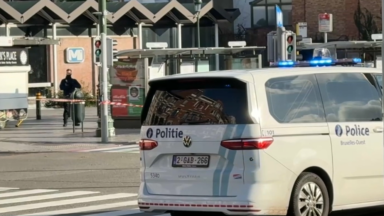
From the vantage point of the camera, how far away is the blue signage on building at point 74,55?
49.8m

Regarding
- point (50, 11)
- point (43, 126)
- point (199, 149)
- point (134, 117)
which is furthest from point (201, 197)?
point (50, 11)

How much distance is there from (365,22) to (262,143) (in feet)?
149

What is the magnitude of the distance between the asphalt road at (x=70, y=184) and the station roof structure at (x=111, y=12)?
2410 cm

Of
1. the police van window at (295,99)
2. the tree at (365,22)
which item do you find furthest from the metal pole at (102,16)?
the tree at (365,22)

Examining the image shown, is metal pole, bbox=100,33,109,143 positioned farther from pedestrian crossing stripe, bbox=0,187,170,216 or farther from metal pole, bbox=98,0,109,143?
pedestrian crossing stripe, bbox=0,187,170,216

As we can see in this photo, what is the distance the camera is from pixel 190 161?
10391mm

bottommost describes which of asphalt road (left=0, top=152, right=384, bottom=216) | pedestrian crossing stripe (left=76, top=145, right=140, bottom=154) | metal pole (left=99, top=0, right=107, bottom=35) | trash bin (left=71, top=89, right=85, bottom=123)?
asphalt road (left=0, top=152, right=384, bottom=216)

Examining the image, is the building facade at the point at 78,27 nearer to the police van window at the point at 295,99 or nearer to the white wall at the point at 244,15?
the white wall at the point at 244,15

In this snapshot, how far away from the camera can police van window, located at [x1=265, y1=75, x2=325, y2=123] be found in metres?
10.3

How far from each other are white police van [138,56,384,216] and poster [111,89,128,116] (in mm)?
19324

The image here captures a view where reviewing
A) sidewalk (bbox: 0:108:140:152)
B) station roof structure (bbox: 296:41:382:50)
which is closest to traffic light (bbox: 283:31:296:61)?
sidewalk (bbox: 0:108:140:152)

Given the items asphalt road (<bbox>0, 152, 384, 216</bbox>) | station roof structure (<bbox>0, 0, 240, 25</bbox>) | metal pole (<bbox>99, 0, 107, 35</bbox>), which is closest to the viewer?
asphalt road (<bbox>0, 152, 384, 216</bbox>)

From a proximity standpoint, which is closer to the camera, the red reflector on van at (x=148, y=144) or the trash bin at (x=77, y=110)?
the red reflector on van at (x=148, y=144)

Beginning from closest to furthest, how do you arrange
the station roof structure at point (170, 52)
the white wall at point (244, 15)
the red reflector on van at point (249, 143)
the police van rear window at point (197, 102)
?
the red reflector on van at point (249, 143) → the police van rear window at point (197, 102) → the station roof structure at point (170, 52) → the white wall at point (244, 15)
